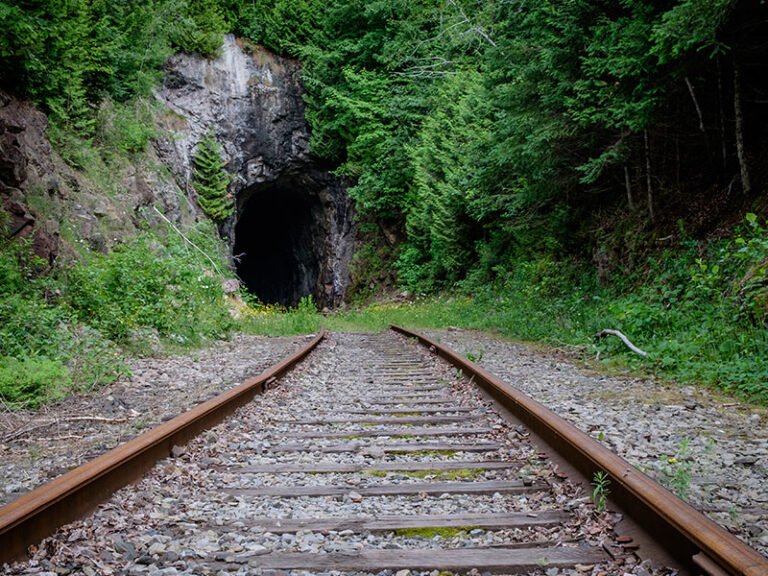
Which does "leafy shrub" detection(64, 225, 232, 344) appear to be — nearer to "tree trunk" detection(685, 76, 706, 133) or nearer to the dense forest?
the dense forest

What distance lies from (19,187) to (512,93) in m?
7.82

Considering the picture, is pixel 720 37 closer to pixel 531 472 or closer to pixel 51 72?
pixel 531 472

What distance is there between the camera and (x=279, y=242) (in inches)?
1458

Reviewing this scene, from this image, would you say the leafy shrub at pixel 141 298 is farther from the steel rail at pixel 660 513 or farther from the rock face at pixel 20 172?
the steel rail at pixel 660 513

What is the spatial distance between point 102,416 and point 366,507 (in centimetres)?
274

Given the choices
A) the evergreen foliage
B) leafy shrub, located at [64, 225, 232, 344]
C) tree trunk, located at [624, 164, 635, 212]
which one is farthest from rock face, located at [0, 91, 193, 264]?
tree trunk, located at [624, 164, 635, 212]

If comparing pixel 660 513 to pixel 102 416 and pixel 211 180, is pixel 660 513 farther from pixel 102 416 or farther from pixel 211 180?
pixel 211 180

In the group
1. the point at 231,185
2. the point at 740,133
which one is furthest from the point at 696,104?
the point at 231,185

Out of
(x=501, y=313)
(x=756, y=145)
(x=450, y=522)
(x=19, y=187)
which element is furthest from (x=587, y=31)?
(x=19, y=187)

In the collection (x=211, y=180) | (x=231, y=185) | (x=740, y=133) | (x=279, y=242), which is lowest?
(x=740, y=133)

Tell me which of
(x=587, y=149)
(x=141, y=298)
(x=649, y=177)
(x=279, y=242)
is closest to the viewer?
(x=141, y=298)

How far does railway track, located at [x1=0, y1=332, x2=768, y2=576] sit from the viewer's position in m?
1.95

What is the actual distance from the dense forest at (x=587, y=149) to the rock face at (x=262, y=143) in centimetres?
365

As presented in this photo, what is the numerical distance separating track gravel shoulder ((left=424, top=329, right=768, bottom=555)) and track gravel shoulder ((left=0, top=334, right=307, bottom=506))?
2.99 metres
